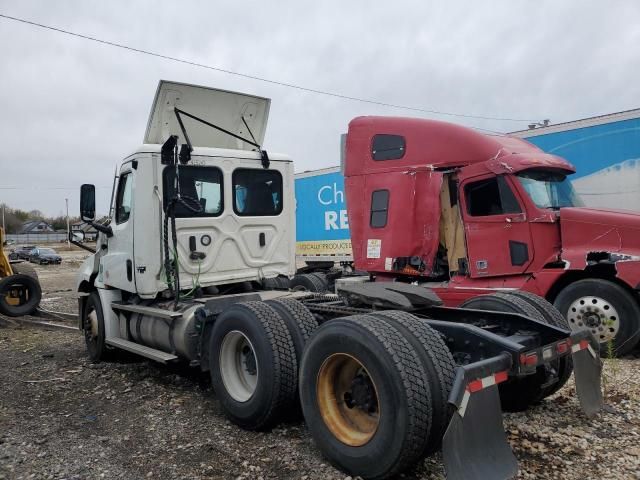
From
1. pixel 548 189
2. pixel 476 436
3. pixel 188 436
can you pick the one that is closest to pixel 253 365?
pixel 188 436

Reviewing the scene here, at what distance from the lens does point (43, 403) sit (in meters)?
→ 5.27

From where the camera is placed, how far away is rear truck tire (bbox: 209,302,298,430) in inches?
159

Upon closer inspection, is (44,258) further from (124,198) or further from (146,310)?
(146,310)

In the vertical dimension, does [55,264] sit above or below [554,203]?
below

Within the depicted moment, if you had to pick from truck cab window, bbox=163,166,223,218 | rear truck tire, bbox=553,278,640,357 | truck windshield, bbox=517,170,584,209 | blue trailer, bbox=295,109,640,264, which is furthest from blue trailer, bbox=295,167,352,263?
rear truck tire, bbox=553,278,640,357

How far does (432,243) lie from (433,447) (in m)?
4.54

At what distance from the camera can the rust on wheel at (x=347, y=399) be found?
342cm

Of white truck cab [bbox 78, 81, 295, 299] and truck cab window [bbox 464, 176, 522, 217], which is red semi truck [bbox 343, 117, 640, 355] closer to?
truck cab window [bbox 464, 176, 522, 217]

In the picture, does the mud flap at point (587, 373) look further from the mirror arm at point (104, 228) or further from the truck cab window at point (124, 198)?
the mirror arm at point (104, 228)

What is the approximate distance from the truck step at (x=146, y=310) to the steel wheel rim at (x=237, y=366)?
1.03 m

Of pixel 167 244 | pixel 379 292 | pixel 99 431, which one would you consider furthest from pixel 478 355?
pixel 167 244

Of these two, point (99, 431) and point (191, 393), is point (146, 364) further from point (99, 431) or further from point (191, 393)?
point (99, 431)

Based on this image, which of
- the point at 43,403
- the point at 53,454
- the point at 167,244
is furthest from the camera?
the point at 167,244

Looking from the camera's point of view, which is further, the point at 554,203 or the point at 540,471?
the point at 554,203
